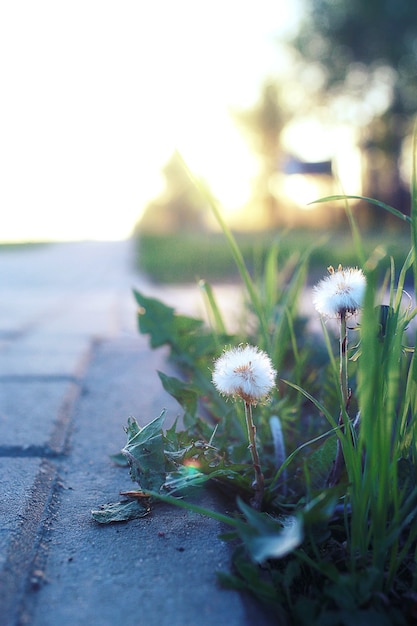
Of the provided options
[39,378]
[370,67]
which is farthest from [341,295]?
[370,67]

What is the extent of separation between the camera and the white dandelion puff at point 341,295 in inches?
27.9

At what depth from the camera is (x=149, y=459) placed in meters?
0.79

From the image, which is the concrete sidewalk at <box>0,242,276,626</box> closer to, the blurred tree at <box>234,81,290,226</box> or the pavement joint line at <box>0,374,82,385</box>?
the pavement joint line at <box>0,374,82,385</box>

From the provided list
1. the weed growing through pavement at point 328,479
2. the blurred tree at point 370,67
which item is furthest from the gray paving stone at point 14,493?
the blurred tree at point 370,67

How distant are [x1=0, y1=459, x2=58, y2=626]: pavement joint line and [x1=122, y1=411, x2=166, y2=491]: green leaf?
0.15 metres

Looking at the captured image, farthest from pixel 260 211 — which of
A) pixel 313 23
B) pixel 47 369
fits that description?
pixel 47 369

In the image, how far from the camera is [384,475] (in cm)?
63

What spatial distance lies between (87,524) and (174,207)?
90.8 ft

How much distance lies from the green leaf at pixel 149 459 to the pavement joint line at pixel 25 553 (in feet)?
0.49

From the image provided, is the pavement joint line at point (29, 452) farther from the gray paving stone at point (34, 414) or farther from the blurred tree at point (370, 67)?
the blurred tree at point (370, 67)

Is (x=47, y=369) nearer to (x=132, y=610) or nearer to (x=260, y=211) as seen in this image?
(x=132, y=610)

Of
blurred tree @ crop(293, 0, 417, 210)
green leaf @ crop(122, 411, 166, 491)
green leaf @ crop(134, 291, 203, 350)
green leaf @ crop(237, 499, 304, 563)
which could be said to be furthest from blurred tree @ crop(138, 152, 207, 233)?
green leaf @ crop(237, 499, 304, 563)

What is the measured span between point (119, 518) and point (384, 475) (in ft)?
1.21

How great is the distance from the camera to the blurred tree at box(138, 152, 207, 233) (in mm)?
26891
